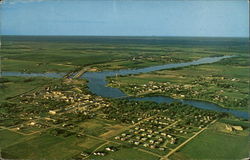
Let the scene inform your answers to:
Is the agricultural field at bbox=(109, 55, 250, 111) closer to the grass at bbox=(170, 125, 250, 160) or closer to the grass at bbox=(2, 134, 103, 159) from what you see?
the grass at bbox=(170, 125, 250, 160)

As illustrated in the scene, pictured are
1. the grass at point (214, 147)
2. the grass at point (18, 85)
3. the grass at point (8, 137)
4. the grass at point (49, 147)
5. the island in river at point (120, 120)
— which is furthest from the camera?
the grass at point (18, 85)

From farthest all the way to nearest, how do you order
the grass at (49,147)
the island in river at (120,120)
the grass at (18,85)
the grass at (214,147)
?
the grass at (18,85) < the island in river at (120,120) < the grass at (49,147) < the grass at (214,147)

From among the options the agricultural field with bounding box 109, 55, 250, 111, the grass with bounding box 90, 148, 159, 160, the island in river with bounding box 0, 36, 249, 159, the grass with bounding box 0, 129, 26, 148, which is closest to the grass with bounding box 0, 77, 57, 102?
the island in river with bounding box 0, 36, 249, 159

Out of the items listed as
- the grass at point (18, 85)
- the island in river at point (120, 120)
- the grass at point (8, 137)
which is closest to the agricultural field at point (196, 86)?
the island in river at point (120, 120)

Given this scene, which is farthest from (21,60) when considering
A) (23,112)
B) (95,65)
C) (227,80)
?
(227,80)

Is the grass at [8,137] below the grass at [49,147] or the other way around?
below

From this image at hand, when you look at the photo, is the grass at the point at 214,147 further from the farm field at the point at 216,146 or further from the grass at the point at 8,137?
the grass at the point at 8,137

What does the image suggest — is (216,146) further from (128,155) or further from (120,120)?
(120,120)

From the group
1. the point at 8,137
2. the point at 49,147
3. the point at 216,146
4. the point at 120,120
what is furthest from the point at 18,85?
the point at 216,146
